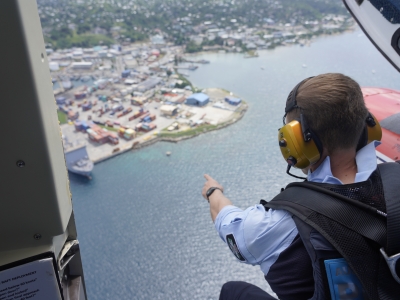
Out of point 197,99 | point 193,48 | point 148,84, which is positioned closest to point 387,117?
point 197,99

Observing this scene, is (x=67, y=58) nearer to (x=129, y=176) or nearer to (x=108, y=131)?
(x=108, y=131)

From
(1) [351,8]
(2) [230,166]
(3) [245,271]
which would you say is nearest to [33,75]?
(1) [351,8]

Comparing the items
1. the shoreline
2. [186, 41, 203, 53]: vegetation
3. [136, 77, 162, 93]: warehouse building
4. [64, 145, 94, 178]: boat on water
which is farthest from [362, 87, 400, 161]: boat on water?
[186, 41, 203, 53]: vegetation

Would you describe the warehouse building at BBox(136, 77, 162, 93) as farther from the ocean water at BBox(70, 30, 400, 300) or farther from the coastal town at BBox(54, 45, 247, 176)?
the ocean water at BBox(70, 30, 400, 300)

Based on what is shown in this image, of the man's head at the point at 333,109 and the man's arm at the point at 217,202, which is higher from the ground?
the man's head at the point at 333,109

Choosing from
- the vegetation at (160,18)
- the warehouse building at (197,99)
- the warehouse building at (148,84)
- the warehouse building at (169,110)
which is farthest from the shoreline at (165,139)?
the vegetation at (160,18)

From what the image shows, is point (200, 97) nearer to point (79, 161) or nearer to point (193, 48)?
point (79, 161)

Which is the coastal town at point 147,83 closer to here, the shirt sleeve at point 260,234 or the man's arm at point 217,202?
the man's arm at point 217,202
